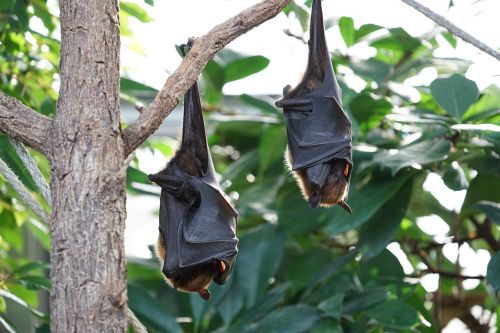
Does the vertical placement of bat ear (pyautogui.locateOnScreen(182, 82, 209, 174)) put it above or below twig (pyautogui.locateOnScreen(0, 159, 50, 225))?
below

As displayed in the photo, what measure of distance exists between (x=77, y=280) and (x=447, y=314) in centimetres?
247

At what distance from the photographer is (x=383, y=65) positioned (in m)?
3.14

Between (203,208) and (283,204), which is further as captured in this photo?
(283,204)

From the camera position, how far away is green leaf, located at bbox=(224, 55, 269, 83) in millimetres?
3133

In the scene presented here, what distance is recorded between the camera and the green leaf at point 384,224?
274cm

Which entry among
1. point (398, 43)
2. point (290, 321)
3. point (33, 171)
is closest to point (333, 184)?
point (290, 321)

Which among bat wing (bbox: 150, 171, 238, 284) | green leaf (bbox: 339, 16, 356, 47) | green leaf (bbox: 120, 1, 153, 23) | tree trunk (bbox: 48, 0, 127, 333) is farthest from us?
green leaf (bbox: 339, 16, 356, 47)

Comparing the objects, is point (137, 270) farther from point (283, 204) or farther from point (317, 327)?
point (317, 327)

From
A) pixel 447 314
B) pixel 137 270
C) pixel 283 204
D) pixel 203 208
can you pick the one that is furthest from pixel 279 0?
pixel 447 314

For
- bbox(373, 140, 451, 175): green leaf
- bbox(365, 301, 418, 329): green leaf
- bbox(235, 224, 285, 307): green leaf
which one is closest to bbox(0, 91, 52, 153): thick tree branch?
bbox(373, 140, 451, 175): green leaf

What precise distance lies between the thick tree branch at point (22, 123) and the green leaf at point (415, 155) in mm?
1070

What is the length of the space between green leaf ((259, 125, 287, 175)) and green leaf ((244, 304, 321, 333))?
2.47ft

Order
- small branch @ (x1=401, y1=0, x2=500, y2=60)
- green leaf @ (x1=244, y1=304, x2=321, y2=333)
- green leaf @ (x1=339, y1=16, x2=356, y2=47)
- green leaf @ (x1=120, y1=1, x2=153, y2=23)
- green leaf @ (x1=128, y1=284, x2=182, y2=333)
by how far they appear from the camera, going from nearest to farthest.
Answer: small branch @ (x1=401, y1=0, x2=500, y2=60) < green leaf @ (x1=244, y1=304, x2=321, y2=333) < green leaf @ (x1=120, y1=1, x2=153, y2=23) < green leaf @ (x1=128, y1=284, x2=182, y2=333) < green leaf @ (x1=339, y1=16, x2=356, y2=47)

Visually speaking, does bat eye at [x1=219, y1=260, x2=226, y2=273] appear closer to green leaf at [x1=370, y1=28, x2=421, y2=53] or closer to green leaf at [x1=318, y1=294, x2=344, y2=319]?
green leaf at [x1=318, y1=294, x2=344, y2=319]
